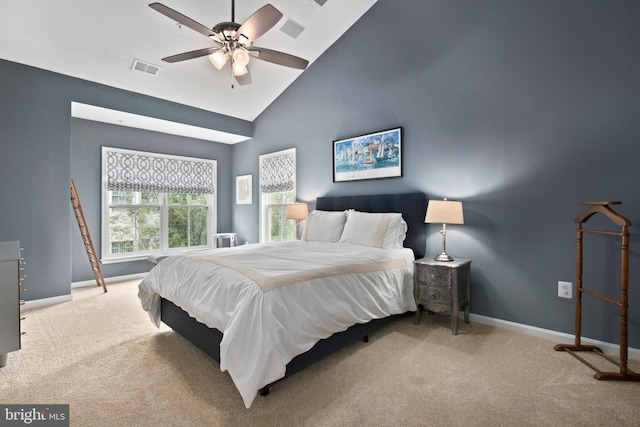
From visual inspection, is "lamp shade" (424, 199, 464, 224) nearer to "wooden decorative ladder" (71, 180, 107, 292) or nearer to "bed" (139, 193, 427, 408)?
"bed" (139, 193, 427, 408)

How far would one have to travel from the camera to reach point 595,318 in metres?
2.55

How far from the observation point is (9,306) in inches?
87.8

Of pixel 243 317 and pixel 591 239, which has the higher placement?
pixel 591 239

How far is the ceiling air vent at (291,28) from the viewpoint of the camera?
3795mm

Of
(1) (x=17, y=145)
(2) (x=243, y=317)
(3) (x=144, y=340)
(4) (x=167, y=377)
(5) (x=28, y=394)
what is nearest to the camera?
(2) (x=243, y=317)

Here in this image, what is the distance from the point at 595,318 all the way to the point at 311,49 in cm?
446

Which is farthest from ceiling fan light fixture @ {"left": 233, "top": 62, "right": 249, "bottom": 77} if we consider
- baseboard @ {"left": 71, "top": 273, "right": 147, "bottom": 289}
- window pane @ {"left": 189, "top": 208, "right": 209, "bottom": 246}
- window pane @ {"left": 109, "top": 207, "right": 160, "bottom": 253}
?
baseboard @ {"left": 71, "top": 273, "right": 147, "bottom": 289}

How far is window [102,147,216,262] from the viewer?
16.1ft

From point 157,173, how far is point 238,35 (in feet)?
11.8

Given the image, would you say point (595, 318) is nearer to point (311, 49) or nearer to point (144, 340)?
point (144, 340)

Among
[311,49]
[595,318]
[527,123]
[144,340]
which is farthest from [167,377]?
[311,49]

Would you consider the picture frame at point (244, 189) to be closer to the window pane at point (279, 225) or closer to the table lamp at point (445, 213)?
the window pane at point (279, 225)

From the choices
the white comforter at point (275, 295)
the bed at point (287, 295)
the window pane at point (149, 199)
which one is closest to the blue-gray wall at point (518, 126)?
the bed at point (287, 295)

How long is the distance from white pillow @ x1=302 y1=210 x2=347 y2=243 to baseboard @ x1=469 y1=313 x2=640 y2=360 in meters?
1.71
